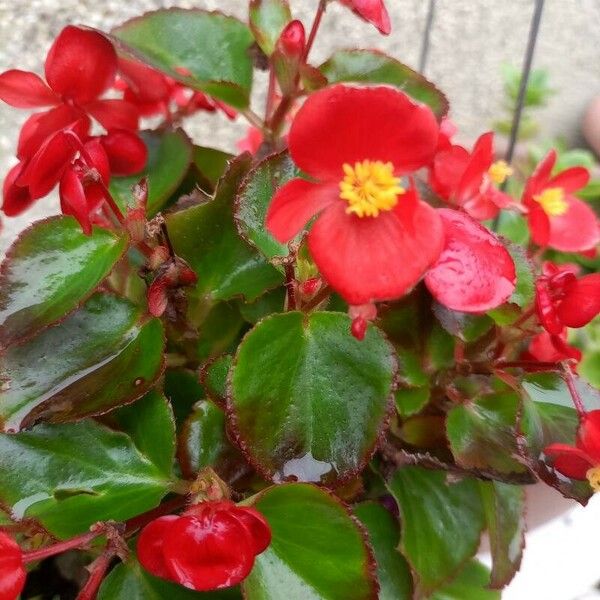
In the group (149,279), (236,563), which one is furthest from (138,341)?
(236,563)

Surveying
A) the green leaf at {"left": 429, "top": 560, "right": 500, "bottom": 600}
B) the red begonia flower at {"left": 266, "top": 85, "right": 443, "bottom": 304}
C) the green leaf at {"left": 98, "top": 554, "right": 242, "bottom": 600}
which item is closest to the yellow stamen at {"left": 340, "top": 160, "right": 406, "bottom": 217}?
the red begonia flower at {"left": 266, "top": 85, "right": 443, "bottom": 304}

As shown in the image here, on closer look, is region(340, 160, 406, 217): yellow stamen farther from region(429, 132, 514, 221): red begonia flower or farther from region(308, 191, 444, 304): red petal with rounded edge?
region(429, 132, 514, 221): red begonia flower

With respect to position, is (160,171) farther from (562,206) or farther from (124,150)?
(562,206)

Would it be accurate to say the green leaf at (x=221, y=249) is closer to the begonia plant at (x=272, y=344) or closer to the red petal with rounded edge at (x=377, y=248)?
the begonia plant at (x=272, y=344)

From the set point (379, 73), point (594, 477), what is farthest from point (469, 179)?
point (594, 477)

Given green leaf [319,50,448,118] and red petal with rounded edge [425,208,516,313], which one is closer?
red petal with rounded edge [425,208,516,313]

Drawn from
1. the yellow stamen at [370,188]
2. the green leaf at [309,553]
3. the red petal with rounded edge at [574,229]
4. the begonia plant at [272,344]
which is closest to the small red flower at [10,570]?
the begonia plant at [272,344]
